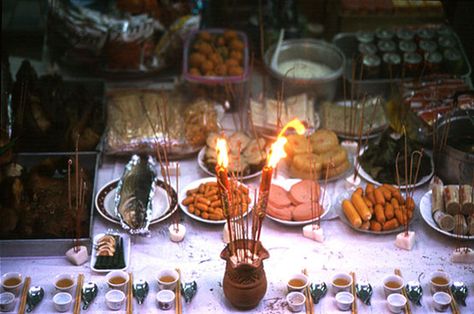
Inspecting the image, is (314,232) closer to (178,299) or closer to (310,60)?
(178,299)

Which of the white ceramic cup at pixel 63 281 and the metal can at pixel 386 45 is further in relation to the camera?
the metal can at pixel 386 45

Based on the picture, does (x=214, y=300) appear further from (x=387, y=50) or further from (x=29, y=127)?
(x=387, y=50)

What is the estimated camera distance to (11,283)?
316cm

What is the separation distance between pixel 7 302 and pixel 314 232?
1367mm

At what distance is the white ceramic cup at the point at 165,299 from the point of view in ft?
10.1

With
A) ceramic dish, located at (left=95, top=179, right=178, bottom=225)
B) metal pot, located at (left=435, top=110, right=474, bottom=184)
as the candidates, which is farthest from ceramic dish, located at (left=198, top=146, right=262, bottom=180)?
metal pot, located at (left=435, top=110, right=474, bottom=184)

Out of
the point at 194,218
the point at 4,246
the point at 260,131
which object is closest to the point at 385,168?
the point at 260,131

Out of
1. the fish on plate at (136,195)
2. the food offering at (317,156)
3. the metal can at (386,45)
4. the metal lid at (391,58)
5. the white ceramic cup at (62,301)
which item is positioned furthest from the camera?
the metal can at (386,45)


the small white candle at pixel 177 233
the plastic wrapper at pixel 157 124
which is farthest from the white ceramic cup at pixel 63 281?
the plastic wrapper at pixel 157 124

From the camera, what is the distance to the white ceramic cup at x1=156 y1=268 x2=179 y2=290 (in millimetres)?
3178

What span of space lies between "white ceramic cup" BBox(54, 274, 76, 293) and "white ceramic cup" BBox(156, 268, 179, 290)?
1.18ft

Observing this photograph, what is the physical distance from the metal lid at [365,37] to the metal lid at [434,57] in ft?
1.20

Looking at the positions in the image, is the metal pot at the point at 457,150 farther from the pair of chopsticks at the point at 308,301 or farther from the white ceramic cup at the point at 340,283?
the pair of chopsticks at the point at 308,301

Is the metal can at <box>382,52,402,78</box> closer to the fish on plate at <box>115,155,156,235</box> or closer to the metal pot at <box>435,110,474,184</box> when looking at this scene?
the metal pot at <box>435,110,474,184</box>
